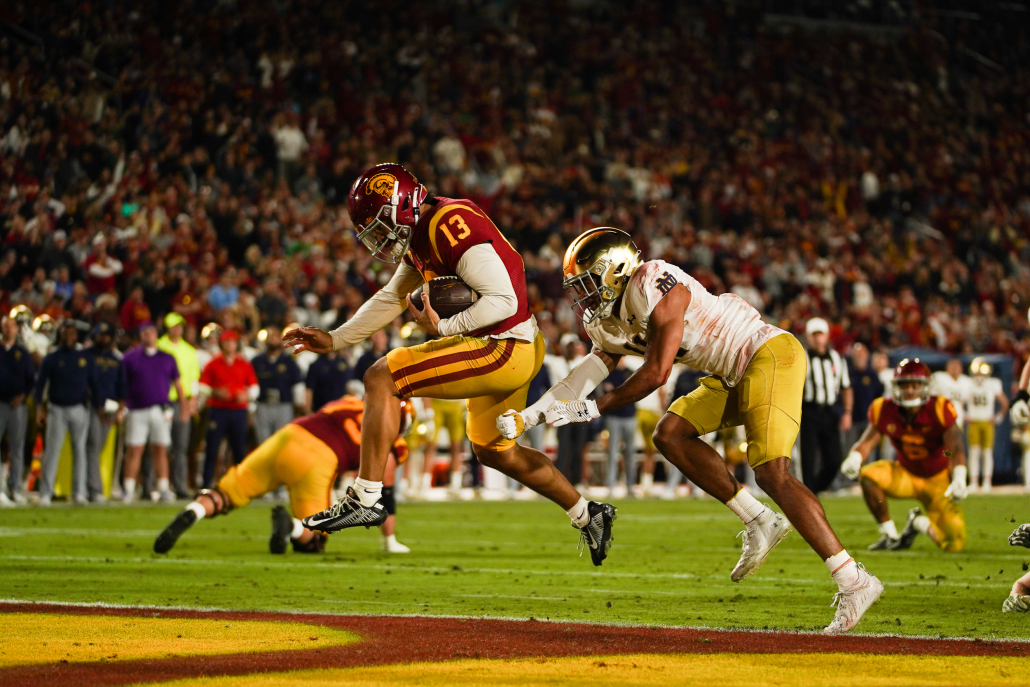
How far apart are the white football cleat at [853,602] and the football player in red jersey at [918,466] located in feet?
13.9

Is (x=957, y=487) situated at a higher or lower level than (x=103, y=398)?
lower

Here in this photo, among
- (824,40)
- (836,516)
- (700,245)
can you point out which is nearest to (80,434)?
(836,516)

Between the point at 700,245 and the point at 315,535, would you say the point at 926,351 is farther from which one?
the point at 315,535

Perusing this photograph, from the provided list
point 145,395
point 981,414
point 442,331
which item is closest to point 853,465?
point 442,331

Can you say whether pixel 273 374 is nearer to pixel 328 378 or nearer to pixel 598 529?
pixel 328 378

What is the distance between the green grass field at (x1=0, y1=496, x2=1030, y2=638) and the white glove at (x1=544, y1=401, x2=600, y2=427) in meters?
1.00

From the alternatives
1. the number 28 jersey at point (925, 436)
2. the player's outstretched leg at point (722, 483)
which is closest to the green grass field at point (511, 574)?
the player's outstretched leg at point (722, 483)

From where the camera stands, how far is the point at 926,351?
2061 centimetres

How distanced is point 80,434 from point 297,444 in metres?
5.78

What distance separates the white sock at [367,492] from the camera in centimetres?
616

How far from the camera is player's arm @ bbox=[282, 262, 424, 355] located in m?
6.67

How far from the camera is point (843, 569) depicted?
5656 millimetres

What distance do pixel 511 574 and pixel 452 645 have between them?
2996mm

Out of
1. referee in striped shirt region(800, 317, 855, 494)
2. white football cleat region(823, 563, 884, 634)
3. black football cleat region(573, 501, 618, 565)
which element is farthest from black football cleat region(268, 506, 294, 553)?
referee in striped shirt region(800, 317, 855, 494)
